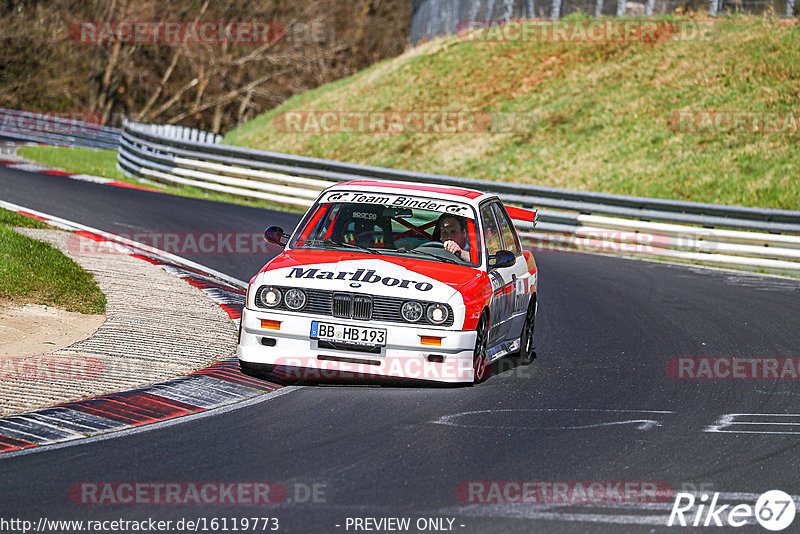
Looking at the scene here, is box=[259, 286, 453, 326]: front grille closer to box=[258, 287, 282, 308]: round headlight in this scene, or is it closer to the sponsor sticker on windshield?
box=[258, 287, 282, 308]: round headlight

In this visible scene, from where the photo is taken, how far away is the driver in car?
9.76 m

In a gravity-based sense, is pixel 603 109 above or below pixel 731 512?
above

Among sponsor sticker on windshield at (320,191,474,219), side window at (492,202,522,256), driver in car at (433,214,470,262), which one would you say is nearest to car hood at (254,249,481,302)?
driver in car at (433,214,470,262)

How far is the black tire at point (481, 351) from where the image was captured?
29.0ft

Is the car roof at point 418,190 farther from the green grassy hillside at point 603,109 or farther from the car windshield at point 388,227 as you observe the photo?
the green grassy hillside at point 603,109

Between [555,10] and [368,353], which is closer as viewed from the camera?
[368,353]

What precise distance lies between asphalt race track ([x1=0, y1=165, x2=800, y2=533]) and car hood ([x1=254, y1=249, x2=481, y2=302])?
800mm

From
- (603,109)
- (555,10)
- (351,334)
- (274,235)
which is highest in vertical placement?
(555,10)

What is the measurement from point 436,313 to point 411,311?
192mm

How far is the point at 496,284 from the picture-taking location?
9539 millimetres

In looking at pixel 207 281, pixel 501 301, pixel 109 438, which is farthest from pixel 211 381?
pixel 207 281

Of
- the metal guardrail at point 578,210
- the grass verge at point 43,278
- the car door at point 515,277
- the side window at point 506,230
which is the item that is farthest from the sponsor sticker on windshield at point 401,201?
the metal guardrail at point 578,210

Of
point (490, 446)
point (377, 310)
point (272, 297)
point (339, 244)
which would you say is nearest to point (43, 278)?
point (339, 244)

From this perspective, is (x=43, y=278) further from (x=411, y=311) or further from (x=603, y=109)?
(x=603, y=109)
